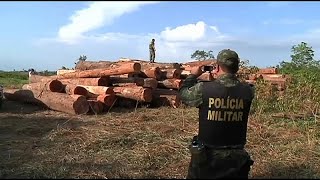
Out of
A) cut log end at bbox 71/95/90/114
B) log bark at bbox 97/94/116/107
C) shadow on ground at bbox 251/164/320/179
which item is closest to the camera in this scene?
shadow on ground at bbox 251/164/320/179

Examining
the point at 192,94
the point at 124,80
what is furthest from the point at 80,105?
the point at 192,94

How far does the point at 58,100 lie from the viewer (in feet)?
39.5

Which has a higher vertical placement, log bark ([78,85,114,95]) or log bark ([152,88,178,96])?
log bark ([78,85,114,95])

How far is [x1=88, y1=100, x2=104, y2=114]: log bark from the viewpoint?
38.9 feet

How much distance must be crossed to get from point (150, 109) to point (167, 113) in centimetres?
94

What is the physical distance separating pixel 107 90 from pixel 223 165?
885 cm

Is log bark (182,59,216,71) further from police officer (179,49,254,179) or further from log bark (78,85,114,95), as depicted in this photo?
police officer (179,49,254,179)

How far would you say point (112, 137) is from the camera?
849 centimetres

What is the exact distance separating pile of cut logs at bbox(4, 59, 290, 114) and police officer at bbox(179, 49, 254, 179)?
7.79 m

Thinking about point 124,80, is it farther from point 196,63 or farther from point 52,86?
point 196,63

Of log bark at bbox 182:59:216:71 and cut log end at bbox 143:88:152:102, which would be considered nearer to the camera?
cut log end at bbox 143:88:152:102

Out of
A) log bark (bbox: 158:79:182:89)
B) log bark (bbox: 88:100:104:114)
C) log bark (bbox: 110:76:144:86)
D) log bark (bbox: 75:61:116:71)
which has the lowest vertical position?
log bark (bbox: 88:100:104:114)

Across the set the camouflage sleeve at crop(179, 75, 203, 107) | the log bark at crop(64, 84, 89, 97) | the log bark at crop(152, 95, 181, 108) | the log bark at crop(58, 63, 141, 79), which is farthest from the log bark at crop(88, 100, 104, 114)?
the camouflage sleeve at crop(179, 75, 203, 107)

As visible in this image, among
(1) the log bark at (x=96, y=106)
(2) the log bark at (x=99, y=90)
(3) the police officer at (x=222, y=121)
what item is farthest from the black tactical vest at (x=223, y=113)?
(2) the log bark at (x=99, y=90)
